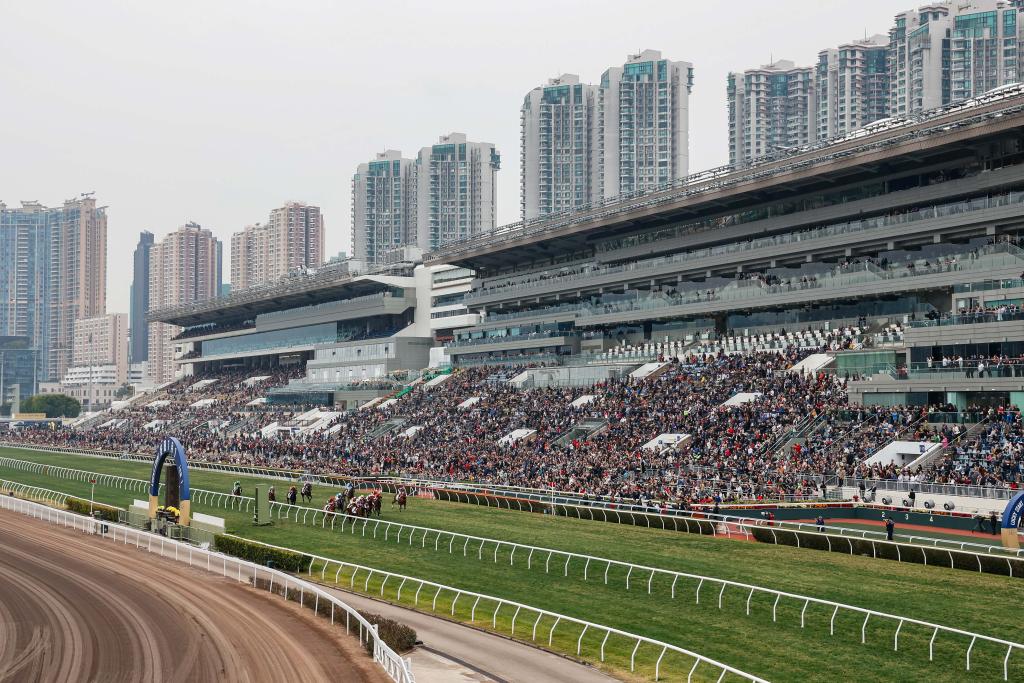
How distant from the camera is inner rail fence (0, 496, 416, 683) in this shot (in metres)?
18.5

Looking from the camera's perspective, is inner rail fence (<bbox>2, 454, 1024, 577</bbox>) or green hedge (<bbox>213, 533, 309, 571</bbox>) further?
green hedge (<bbox>213, 533, 309, 571</bbox>)

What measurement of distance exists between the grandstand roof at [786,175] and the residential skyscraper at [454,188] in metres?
102

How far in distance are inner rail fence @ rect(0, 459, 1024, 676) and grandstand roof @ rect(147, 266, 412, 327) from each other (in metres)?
56.9

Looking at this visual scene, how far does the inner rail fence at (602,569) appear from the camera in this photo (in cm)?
2008

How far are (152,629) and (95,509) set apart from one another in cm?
2050

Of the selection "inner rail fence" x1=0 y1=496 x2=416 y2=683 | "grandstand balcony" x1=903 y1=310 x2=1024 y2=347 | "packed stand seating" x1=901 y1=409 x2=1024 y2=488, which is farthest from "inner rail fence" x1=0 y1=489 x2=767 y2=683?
"grandstand balcony" x1=903 y1=310 x2=1024 y2=347

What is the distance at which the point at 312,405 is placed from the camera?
91.2 m

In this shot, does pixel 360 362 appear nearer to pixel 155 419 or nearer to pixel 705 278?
pixel 155 419

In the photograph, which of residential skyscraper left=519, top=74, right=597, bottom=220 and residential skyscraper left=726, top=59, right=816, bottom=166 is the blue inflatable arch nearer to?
residential skyscraper left=519, top=74, right=597, bottom=220

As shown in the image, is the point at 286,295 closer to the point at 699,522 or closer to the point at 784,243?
the point at 784,243

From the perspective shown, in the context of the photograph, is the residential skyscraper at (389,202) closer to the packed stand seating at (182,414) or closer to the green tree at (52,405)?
the green tree at (52,405)

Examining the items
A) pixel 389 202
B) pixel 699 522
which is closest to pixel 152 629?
pixel 699 522

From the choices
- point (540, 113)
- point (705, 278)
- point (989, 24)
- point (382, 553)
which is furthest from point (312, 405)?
point (989, 24)

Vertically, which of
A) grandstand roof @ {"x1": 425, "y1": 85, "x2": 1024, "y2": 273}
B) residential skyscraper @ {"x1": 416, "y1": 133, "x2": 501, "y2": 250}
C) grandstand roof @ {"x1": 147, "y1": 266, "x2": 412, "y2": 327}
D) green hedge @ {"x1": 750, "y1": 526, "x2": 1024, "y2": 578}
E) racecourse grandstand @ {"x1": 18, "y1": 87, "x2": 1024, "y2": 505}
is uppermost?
residential skyscraper @ {"x1": 416, "y1": 133, "x2": 501, "y2": 250}
